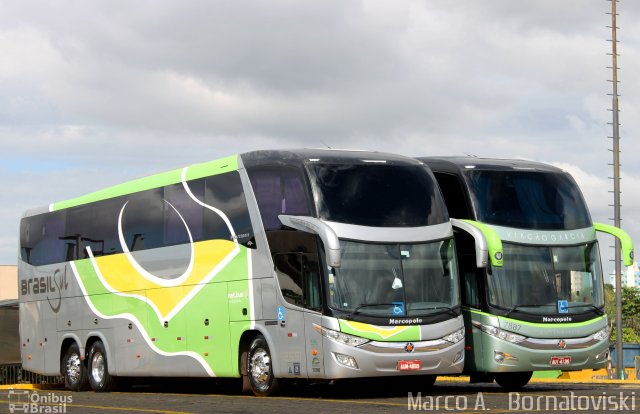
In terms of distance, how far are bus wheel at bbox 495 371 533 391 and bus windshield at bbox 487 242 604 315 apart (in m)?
2.21

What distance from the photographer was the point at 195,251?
23125mm

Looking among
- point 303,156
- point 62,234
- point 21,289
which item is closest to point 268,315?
point 303,156

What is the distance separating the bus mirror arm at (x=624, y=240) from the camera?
2234 cm

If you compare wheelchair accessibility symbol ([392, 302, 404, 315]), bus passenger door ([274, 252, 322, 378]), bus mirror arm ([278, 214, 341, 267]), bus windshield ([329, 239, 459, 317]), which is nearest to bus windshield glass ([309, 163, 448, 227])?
bus mirror arm ([278, 214, 341, 267])

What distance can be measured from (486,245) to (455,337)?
1661 millimetres

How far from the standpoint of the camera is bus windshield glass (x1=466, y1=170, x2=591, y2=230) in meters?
21.8

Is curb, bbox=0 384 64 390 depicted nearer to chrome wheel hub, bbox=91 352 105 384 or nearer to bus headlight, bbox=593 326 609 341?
chrome wheel hub, bbox=91 352 105 384

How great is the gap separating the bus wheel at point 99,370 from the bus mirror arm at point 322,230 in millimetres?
8203

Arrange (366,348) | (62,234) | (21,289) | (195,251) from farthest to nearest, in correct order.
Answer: (21,289) < (62,234) < (195,251) < (366,348)

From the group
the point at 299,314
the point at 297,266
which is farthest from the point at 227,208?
the point at 299,314

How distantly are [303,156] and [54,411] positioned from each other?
5713 millimetres

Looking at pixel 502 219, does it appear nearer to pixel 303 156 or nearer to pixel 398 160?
pixel 398 160

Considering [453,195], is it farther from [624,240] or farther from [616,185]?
[616,185]

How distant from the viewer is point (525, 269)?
21500mm
